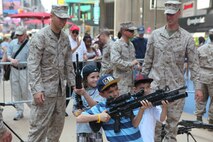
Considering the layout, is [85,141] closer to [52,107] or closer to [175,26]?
[52,107]

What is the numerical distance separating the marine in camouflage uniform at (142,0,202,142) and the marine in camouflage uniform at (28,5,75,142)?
117cm

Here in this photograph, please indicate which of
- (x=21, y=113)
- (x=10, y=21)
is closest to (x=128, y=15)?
(x=10, y=21)

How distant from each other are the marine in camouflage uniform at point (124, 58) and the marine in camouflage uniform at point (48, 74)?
4.24 ft

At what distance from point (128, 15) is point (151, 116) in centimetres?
2866

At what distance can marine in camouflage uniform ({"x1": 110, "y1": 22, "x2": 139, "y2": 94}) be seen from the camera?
5.48 metres

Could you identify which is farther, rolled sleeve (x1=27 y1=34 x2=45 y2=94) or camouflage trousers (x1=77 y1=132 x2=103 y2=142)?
rolled sleeve (x1=27 y1=34 x2=45 y2=94)

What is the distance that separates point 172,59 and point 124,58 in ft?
4.70

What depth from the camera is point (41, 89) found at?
4.00m

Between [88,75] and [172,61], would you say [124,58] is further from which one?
[88,75]

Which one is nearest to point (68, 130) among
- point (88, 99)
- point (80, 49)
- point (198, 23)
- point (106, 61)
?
point (106, 61)

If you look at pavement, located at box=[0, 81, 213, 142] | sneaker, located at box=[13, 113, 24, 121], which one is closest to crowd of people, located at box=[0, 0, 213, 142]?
pavement, located at box=[0, 81, 213, 142]

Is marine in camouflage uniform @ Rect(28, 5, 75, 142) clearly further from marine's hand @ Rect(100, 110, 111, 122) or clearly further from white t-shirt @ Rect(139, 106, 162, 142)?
marine's hand @ Rect(100, 110, 111, 122)

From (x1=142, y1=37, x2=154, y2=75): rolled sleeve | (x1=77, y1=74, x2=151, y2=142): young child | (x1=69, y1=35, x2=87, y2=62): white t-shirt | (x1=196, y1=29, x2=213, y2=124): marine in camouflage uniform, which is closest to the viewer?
(x1=77, y1=74, x2=151, y2=142): young child

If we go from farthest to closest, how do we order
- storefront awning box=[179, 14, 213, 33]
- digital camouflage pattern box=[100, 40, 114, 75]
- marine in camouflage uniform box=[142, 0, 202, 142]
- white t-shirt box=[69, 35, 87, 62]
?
storefront awning box=[179, 14, 213, 33], white t-shirt box=[69, 35, 87, 62], digital camouflage pattern box=[100, 40, 114, 75], marine in camouflage uniform box=[142, 0, 202, 142]
